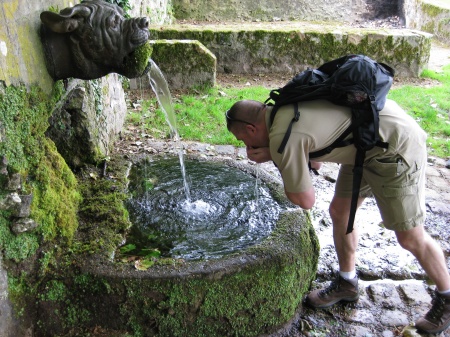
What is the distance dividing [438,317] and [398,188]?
993 mm

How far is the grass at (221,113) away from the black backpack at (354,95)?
10.3 feet

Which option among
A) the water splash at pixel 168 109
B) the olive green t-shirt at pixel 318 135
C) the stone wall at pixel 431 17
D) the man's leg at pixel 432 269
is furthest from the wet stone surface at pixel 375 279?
the stone wall at pixel 431 17

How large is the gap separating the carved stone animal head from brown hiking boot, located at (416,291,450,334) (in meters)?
2.57

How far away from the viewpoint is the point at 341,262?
319cm

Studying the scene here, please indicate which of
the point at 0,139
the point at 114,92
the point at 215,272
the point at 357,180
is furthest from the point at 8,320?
the point at 114,92

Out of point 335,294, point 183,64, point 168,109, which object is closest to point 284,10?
point 183,64

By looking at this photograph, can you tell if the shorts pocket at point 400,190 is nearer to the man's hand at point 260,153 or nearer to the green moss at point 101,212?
the man's hand at point 260,153

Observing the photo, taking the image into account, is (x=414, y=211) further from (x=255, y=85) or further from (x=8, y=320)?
(x=255, y=85)

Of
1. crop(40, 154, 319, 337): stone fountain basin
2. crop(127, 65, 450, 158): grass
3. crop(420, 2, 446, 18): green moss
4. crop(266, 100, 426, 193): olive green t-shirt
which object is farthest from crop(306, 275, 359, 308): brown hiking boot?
crop(420, 2, 446, 18): green moss

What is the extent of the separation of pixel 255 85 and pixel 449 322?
5752 millimetres

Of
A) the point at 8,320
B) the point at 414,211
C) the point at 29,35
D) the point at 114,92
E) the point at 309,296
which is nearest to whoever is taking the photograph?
the point at 8,320

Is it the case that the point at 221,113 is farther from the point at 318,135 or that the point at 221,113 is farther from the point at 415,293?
the point at 318,135

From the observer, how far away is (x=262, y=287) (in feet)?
8.92

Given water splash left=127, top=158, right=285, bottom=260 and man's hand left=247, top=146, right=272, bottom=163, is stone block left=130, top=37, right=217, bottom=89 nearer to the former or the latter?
water splash left=127, top=158, right=285, bottom=260
